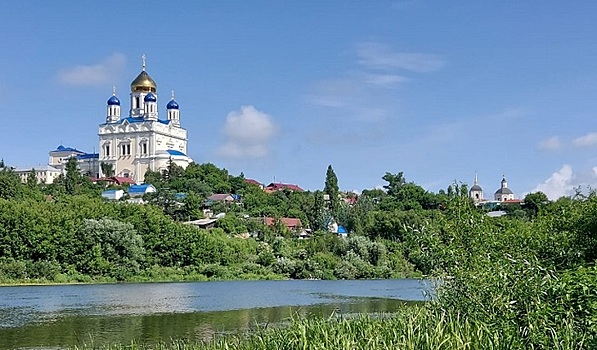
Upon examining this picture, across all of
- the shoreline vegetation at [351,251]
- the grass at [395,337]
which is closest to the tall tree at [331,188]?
the shoreline vegetation at [351,251]

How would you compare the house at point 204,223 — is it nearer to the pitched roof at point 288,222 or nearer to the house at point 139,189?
the pitched roof at point 288,222

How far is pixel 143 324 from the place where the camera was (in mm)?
25891

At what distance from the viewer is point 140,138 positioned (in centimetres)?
12319

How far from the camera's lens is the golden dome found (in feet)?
411

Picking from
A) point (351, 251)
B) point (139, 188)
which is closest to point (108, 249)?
point (351, 251)

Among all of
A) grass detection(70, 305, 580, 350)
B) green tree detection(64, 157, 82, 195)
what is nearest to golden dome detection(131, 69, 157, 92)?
green tree detection(64, 157, 82, 195)

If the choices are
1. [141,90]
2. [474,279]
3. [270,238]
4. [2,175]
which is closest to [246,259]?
[270,238]

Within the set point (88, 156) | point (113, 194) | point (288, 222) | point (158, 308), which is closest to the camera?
point (158, 308)

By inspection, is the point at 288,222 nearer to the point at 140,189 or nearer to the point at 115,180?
the point at 140,189

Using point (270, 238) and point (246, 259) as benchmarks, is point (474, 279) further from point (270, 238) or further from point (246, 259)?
point (270, 238)

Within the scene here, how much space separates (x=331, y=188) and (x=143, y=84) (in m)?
43.8

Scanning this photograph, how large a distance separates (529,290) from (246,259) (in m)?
50.4

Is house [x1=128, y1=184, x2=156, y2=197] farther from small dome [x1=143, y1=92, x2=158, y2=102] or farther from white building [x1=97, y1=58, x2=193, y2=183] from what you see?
small dome [x1=143, y1=92, x2=158, y2=102]

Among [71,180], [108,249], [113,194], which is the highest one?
[71,180]
